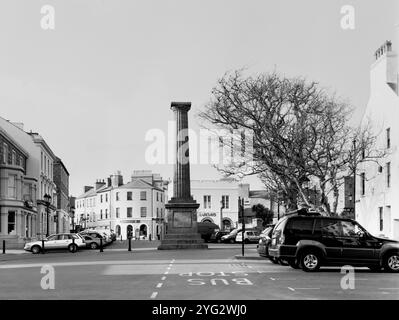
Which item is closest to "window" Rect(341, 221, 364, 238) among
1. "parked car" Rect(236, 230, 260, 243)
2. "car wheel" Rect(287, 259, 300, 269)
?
"car wheel" Rect(287, 259, 300, 269)

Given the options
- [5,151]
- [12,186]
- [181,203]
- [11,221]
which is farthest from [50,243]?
[5,151]

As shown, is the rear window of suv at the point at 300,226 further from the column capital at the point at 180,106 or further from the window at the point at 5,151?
the window at the point at 5,151

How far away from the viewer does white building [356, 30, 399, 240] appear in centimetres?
3528

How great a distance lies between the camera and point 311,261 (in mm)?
22359

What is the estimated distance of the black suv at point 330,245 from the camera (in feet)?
73.3

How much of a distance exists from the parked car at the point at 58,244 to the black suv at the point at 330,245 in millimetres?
26544

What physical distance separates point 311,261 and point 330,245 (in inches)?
32.6

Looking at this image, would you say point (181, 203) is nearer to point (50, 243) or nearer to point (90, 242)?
point (50, 243)

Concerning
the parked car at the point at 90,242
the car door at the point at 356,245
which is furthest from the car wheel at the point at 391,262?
the parked car at the point at 90,242

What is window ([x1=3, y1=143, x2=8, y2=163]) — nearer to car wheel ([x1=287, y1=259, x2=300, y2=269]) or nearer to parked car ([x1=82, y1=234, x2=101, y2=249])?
parked car ([x1=82, y1=234, x2=101, y2=249])

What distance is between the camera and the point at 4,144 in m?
57.1

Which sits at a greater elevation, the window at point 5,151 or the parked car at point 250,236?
the window at point 5,151

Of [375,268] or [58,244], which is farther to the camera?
[58,244]
